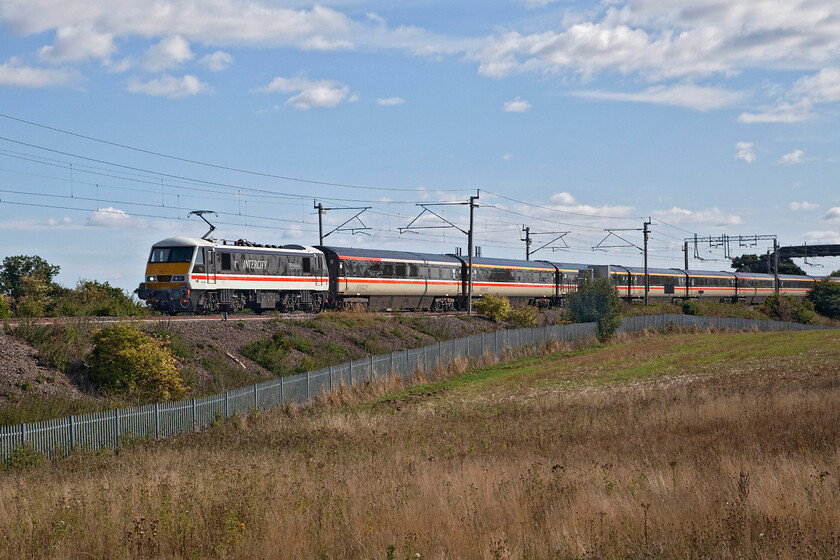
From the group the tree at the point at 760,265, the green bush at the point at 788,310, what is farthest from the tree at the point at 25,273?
the tree at the point at 760,265

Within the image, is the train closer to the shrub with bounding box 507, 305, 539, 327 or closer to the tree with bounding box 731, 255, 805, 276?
the shrub with bounding box 507, 305, 539, 327

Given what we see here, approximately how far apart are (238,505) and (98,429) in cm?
845

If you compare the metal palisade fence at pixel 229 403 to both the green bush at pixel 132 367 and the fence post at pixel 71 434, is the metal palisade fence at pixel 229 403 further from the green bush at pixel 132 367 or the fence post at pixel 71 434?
the green bush at pixel 132 367

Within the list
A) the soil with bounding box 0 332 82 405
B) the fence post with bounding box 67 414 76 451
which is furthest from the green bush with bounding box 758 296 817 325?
the fence post with bounding box 67 414 76 451

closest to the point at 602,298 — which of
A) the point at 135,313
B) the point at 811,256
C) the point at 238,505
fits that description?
the point at 135,313

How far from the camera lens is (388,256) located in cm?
5228

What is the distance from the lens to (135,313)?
3303cm

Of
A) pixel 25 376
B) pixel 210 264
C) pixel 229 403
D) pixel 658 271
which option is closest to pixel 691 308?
pixel 658 271

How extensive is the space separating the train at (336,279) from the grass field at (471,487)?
15.7m

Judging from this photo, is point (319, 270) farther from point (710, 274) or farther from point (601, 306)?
point (710, 274)

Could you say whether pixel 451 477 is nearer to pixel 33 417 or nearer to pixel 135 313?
pixel 33 417

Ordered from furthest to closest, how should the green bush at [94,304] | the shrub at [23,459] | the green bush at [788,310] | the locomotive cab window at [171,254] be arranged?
the green bush at [788,310] → the locomotive cab window at [171,254] → the green bush at [94,304] → the shrub at [23,459]

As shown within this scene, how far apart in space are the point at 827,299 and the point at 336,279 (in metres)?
67.9

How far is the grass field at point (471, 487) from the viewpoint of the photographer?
965 centimetres
